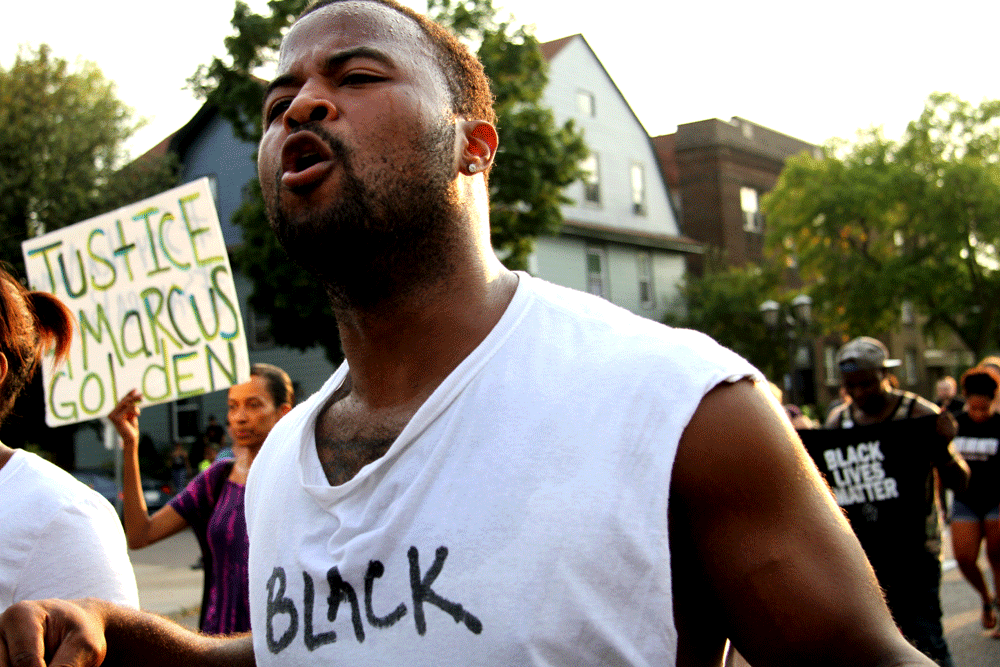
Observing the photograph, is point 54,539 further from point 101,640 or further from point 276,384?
point 276,384

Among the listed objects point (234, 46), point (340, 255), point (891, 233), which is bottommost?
point (340, 255)

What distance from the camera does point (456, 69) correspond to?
5.71 feet

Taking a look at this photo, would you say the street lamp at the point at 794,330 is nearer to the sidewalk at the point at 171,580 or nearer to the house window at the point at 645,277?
the house window at the point at 645,277

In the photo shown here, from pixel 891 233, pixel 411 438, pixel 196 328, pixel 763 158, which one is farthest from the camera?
pixel 763 158

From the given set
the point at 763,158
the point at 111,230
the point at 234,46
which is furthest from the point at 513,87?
the point at 763,158

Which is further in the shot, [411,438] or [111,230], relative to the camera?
[111,230]

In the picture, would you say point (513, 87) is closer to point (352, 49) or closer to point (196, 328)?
point (196, 328)

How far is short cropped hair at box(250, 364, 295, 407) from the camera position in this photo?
5.11 meters

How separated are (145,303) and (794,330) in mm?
24904

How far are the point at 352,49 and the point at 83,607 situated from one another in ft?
3.30

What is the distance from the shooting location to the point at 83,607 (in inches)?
63.4

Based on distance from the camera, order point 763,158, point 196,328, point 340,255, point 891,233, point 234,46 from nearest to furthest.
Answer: point 340,255, point 196,328, point 234,46, point 891,233, point 763,158

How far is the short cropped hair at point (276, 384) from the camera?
511cm

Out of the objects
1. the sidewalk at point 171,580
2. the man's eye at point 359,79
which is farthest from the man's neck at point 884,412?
the sidewalk at point 171,580
